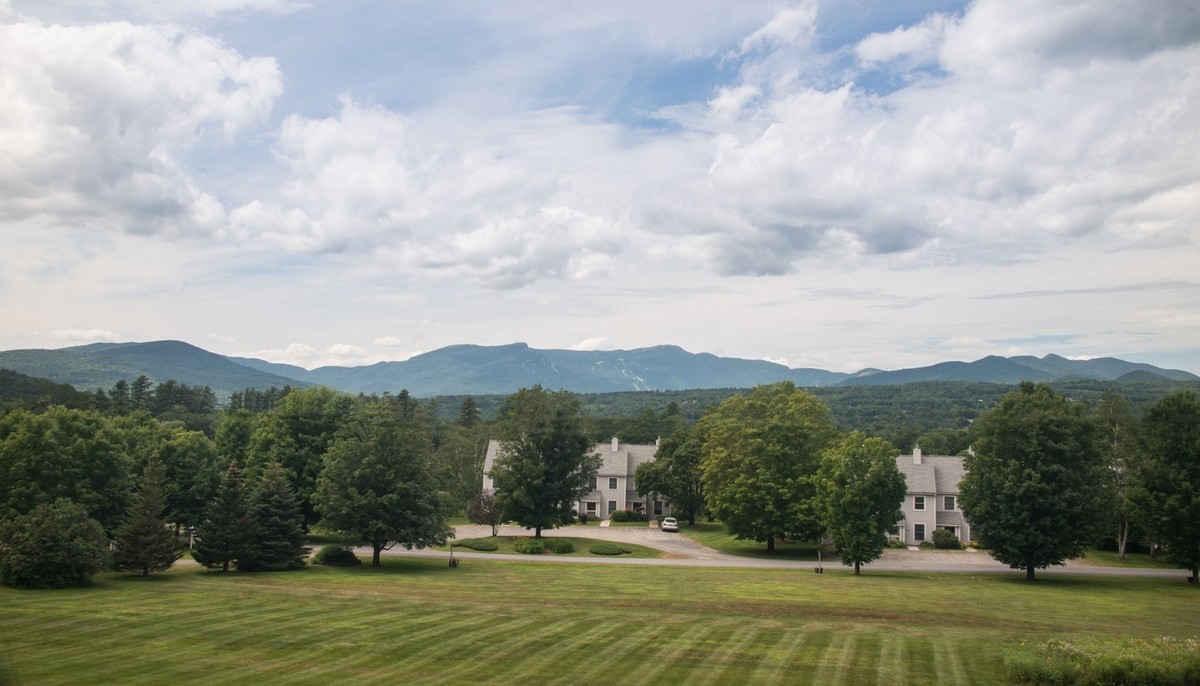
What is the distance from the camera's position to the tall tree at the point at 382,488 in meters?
44.1

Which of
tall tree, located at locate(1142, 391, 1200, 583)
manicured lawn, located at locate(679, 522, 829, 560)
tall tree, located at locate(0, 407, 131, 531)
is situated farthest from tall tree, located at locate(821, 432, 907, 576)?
tall tree, located at locate(0, 407, 131, 531)

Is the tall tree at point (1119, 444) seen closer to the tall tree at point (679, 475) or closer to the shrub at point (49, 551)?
the tall tree at point (679, 475)

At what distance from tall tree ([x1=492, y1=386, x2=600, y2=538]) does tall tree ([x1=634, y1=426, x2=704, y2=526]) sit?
17482mm

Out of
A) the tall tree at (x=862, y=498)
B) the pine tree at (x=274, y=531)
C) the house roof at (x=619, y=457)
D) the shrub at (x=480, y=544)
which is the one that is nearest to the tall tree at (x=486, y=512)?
the shrub at (x=480, y=544)

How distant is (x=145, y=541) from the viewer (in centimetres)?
3600

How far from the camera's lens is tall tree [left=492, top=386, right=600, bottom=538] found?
194 feet

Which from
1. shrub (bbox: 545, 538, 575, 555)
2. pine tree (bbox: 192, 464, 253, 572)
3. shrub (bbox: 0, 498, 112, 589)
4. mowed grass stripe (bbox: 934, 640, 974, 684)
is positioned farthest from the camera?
shrub (bbox: 545, 538, 575, 555)

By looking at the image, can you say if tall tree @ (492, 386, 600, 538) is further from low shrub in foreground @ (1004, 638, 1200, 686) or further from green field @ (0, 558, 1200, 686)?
low shrub in foreground @ (1004, 638, 1200, 686)

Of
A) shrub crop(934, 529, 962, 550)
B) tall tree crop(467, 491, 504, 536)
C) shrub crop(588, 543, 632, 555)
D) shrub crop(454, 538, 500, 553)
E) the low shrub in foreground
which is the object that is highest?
the low shrub in foreground

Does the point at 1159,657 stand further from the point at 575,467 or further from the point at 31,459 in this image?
the point at 31,459

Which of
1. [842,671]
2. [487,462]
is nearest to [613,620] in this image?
[842,671]

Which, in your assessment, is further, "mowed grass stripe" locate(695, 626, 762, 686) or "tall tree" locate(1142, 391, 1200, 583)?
"tall tree" locate(1142, 391, 1200, 583)

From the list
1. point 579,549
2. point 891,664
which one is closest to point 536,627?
point 891,664

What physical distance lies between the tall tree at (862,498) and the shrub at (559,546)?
18.4m
